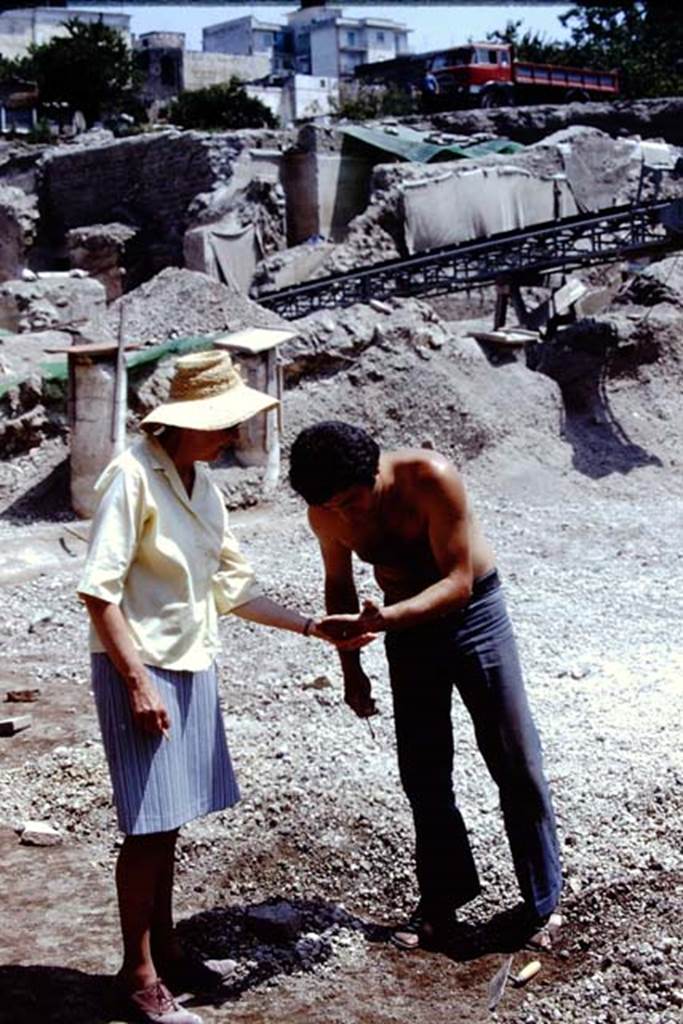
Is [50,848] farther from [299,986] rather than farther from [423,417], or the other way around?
[423,417]

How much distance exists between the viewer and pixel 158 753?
3.33 meters

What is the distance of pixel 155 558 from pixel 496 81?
31.7m

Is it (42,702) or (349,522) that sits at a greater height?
(349,522)

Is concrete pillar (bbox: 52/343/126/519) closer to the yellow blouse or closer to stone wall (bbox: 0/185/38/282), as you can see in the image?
the yellow blouse

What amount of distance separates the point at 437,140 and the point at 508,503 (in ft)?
50.5

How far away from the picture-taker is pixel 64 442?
11227 mm

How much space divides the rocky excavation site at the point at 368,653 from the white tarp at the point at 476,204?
0.23ft

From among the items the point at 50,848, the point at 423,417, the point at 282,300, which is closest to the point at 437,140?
the point at 282,300

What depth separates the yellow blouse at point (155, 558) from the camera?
3242 mm

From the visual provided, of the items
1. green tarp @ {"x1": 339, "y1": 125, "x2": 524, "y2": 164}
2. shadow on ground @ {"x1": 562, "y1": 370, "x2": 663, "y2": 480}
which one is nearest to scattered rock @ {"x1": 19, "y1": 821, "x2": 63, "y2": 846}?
shadow on ground @ {"x1": 562, "y1": 370, "x2": 663, "y2": 480}

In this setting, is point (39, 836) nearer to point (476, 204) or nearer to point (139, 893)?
point (139, 893)

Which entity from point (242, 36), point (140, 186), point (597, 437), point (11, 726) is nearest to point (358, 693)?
point (11, 726)

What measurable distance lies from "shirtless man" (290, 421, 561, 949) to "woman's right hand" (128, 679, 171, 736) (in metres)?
0.61

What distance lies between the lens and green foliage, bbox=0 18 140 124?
139 ft
